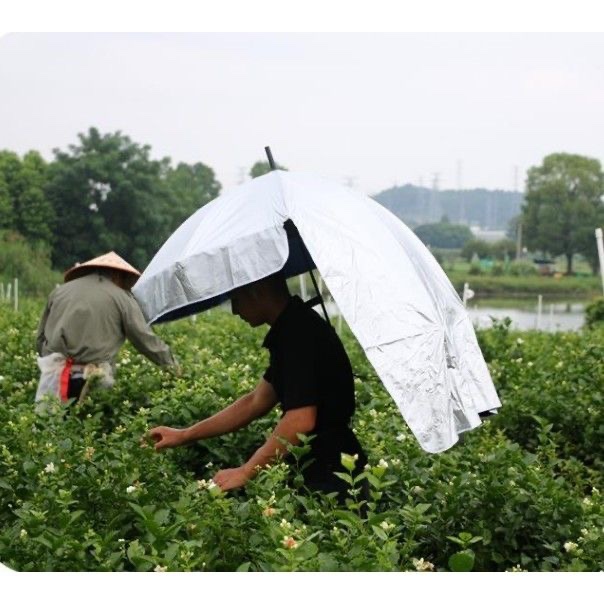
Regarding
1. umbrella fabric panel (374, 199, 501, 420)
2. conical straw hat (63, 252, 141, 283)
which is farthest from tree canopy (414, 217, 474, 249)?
umbrella fabric panel (374, 199, 501, 420)

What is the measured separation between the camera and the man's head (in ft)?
13.4

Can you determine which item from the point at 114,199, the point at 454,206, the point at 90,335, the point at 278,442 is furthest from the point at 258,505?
the point at 454,206

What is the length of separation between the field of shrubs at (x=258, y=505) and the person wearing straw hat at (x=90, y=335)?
74cm

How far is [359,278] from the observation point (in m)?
3.88

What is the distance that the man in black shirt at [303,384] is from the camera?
3959 mm

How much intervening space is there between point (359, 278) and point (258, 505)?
84 cm

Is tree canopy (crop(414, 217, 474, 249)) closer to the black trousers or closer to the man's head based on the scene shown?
the black trousers

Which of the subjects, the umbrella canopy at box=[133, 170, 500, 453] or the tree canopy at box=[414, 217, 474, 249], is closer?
the umbrella canopy at box=[133, 170, 500, 453]

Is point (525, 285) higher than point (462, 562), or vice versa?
point (462, 562)

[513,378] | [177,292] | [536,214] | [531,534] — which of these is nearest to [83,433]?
[177,292]

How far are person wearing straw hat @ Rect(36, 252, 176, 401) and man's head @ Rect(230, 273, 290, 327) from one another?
3.05m

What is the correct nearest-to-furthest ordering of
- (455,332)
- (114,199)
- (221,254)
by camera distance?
1. (221,254)
2. (455,332)
3. (114,199)

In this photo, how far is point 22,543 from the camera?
347 centimetres

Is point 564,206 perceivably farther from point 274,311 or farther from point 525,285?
point 274,311
